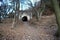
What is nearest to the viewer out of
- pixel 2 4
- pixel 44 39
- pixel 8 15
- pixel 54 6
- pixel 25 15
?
pixel 54 6

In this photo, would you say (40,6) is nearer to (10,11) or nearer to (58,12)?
(10,11)

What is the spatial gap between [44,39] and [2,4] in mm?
7930

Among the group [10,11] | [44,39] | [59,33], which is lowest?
[44,39]

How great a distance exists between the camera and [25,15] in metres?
20.1

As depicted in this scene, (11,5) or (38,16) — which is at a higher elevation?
(11,5)

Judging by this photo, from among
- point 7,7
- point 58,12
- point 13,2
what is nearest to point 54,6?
point 58,12

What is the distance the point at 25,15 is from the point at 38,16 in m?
4.23

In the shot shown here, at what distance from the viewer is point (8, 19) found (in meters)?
16.4

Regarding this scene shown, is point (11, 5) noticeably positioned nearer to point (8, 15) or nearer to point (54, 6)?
point (8, 15)

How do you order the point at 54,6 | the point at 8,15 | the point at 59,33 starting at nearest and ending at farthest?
the point at 54,6 < the point at 59,33 < the point at 8,15

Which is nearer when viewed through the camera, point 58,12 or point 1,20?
point 58,12

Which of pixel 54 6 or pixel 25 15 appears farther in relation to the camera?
pixel 25 15

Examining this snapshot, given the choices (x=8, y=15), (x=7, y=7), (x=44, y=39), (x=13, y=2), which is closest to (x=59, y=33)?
(x=44, y=39)

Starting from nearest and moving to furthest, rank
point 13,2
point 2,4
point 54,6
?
1. point 54,6
2. point 13,2
3. point 2,4
